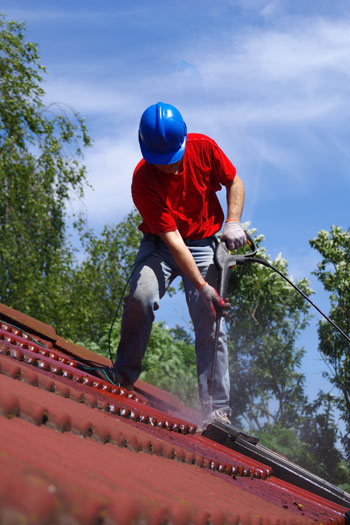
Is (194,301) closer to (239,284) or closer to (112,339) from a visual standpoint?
(239,284)

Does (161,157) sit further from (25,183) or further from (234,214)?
(25,183)

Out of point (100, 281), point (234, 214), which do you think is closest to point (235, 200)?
point (234, 214)

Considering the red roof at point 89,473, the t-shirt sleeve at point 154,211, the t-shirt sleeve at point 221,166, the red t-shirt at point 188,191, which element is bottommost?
the red roof at point 89,473

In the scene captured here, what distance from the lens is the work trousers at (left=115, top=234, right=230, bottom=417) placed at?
3631 mm

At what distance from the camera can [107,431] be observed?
1470mm

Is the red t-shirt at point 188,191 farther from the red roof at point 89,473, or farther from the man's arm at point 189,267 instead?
the red roof at point 89,473

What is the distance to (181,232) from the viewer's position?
12.5ft

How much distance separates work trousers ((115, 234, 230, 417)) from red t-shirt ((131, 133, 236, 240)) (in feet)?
0.45

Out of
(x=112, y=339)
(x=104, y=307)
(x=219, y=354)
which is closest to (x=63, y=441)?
(x=219, y=354)

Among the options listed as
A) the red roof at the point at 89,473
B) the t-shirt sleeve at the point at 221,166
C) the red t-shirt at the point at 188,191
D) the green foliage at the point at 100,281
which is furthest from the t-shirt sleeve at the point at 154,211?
the green foliage at the point at 100,281

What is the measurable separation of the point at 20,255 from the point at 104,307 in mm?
3427

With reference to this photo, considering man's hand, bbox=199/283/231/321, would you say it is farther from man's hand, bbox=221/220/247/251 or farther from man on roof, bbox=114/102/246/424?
man's hand, bbox=221/220/247/251

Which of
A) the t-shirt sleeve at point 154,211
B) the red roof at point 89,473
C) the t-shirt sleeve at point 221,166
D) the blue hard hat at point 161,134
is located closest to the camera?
the red roof at point 89,473

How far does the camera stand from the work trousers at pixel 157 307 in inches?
143
